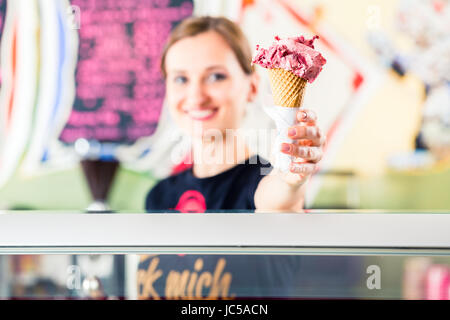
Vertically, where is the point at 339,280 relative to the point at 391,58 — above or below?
below

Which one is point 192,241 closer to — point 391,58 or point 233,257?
point 233,257

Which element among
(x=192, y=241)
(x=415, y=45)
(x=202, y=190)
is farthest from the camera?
(x=415, y=45)

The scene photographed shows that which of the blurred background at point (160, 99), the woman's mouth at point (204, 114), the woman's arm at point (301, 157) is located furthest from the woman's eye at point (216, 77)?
the woman's arm at point (301, 157)

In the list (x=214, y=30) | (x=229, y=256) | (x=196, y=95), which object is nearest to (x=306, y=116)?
(x=229, y=256)

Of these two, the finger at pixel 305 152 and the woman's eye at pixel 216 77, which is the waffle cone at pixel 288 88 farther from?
the woman's eye at pixel 216 77

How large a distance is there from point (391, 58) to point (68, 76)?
1350mm

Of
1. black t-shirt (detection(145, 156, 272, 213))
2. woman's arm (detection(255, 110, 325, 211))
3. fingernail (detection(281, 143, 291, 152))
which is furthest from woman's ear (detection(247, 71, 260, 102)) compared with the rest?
fingernail (detection(281, 143, 291, 152))

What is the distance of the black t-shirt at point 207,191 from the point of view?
48.5 inches

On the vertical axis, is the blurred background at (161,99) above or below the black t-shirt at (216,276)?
above

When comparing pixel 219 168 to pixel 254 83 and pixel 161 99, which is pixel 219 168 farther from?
pixel 161 99

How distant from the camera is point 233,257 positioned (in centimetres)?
57

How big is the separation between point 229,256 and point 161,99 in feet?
4.69

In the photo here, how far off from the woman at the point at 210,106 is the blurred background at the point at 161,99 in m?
0.14
